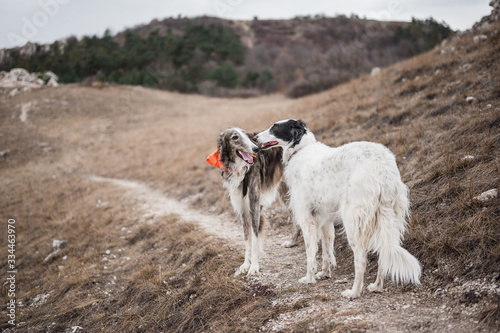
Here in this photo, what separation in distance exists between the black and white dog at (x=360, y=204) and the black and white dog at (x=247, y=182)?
0.91 m

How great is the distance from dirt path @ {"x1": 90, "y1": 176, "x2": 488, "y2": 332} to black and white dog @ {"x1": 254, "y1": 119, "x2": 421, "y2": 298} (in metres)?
0.20

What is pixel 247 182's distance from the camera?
207 inches

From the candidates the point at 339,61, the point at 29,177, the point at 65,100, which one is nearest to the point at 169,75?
the point at 65,100

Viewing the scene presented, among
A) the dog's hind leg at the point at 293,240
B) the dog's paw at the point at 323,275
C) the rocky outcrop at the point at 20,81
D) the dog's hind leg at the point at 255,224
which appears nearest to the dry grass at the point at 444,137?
the dog's paw at the point at 323,275

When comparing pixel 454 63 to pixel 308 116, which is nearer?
pixel 454 63

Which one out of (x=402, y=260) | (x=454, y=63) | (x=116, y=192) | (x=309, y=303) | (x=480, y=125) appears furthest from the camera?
(x=116, y=192)

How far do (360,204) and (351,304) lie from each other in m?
1.17

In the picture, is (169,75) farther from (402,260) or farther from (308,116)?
(402,260)

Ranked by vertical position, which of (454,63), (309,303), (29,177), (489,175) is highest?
(454,63)

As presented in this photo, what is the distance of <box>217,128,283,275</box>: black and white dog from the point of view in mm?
5109

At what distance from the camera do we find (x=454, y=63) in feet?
34.4

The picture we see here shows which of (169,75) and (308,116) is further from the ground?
(169,75)

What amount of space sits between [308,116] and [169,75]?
32488 millimetres

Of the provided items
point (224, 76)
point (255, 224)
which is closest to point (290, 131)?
point (255, 224)
